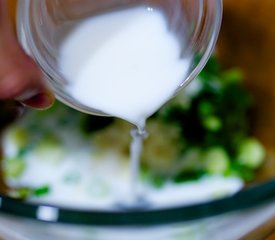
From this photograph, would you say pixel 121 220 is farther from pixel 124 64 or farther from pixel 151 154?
pixel 151 154

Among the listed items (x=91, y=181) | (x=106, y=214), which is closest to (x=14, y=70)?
(x=106, y=214)

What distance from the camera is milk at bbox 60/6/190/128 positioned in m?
0.67

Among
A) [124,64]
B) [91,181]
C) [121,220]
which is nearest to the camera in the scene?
[121,220]

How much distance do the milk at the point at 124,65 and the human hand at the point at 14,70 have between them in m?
0.04

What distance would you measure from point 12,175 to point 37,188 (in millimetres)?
43

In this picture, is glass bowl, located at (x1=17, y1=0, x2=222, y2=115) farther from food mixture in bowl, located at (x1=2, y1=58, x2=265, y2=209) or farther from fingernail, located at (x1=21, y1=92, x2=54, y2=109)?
food mixture in bowl, located at (x1=2, y1=58, x2=265, y2=209)

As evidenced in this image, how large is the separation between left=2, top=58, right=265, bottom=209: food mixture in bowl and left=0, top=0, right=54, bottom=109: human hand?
0.85 ft

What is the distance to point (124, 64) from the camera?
0.68 meters

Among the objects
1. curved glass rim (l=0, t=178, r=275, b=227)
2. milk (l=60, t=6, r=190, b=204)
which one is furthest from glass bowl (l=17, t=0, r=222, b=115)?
curved glass rim (l=0, t=178, r=275, b=227)

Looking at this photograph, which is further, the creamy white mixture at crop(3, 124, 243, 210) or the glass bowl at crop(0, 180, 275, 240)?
the creamy white mixture at crop(3, 124, 243, 210)

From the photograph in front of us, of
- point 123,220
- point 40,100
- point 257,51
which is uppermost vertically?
point 257,51

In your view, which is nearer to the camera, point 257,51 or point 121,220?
point 121,220

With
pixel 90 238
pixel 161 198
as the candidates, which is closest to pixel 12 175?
pixel 161 198

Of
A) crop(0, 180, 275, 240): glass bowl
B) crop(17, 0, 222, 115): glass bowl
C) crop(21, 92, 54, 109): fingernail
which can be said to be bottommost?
crop(0, 180, 275, 240): glass bowl
